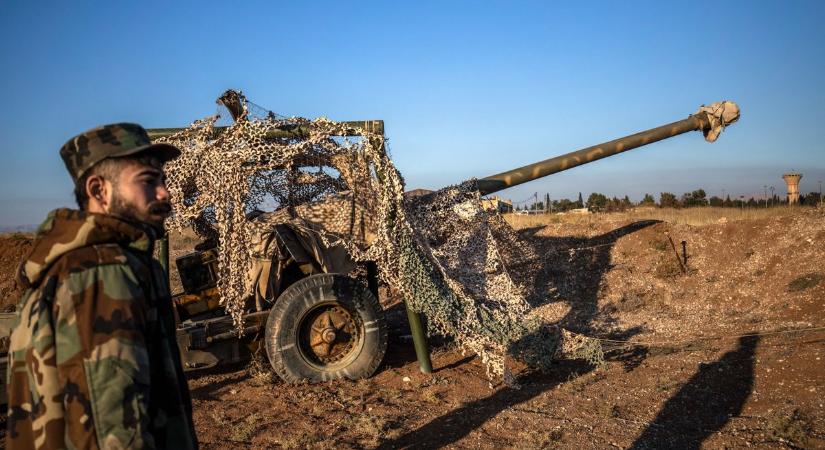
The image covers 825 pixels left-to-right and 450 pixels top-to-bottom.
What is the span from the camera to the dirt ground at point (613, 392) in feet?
16.0

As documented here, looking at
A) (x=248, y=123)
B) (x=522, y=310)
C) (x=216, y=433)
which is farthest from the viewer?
(x=522, y=310)

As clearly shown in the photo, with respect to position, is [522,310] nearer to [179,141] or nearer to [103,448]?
[179,141]

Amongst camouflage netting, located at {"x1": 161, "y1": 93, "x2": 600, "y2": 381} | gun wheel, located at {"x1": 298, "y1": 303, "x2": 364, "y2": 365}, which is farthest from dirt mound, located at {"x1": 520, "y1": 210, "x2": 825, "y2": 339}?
gun wheel, located at {"x1": 298, "y1": 303, "x2": 364, "y2": 365}

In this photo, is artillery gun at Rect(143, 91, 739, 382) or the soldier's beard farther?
artillery gun at Rect(143, 91, 739, 382)

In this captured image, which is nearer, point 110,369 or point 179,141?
point 110,369

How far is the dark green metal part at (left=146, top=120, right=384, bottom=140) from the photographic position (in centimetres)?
626

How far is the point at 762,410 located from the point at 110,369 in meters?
5.29

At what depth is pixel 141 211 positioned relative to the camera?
2059mm

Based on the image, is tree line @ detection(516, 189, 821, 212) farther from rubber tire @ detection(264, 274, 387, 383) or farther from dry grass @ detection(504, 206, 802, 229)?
rubber tire @ detection(264, 274, 387, 383)

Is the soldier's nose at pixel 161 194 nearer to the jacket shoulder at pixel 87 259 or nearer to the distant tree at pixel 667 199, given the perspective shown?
the jacket shoulder at pixel 87 259

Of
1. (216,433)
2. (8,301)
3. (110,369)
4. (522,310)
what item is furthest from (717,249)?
(8,301)

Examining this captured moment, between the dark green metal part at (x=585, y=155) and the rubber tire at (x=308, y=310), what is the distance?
194 centimetres

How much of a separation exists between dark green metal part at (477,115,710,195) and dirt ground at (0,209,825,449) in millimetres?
1621

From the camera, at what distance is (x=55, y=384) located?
1.84 metres
